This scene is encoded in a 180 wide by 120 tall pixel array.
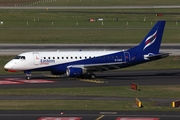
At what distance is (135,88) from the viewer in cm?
5688

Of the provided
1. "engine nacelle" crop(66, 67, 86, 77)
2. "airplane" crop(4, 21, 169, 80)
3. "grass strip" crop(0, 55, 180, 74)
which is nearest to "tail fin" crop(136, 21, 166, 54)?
"airplane" crop(4, 21, 169, 80)

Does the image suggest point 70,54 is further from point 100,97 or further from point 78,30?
point 78,30

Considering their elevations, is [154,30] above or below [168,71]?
above

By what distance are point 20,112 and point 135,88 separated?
54.2 ft

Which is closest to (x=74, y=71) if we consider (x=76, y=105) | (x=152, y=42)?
(x=152, y=42)

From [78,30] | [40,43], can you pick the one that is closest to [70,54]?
[40,43]

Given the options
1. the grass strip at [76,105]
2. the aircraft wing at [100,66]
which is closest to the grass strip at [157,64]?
the aircraft wing at [100,66]

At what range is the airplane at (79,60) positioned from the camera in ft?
214

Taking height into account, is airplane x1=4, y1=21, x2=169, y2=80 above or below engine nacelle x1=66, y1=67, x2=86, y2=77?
above

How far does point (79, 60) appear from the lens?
66000 millimetres

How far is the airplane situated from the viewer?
65.3 m

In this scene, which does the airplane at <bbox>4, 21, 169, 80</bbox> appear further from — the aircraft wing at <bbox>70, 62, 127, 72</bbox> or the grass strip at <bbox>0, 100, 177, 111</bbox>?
the grass strip at <bbox>0, 100, 177, 111</bbox>

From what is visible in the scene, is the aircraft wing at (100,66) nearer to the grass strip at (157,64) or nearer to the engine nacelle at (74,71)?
the engine nacelle at (74,71)

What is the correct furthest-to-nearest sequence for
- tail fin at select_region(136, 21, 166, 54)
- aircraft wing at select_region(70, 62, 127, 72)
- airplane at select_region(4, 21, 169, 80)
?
tail fin at select_region(136, 21, 166, 54) < aircraft wing at select_region(70, 62, 127, 72) < airplane at select_region(4, 21, 169, 80)
